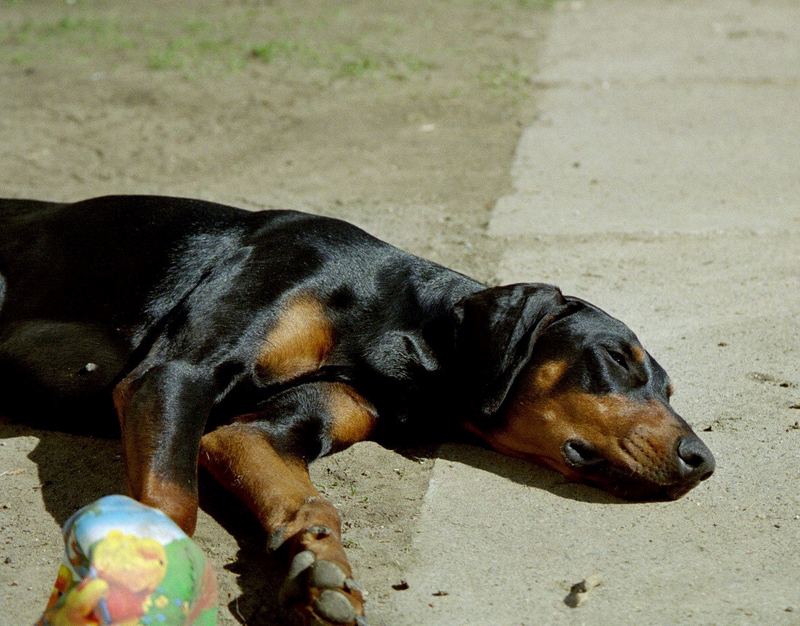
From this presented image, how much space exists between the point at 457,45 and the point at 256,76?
79.9 inches

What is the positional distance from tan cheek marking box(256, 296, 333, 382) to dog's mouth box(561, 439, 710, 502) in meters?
0.91

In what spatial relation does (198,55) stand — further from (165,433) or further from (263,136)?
(165,433)

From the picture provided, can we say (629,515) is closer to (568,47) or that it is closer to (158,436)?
(158,436)

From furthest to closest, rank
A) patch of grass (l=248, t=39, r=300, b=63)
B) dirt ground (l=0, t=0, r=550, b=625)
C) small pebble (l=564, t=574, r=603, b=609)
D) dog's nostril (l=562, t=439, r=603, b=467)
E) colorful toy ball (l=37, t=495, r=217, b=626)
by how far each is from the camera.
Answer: patch of grass (l=248, t=39, r=300, b=63)
dog's nostril (l=562, t=439, r=603, b=467)
dirt ground (l=0, t=0, r=550, b=625)
small pebble (l=564, t=574, r=603, b=609)
colorful toy ball (l=37, t=495, r=217, b=626)

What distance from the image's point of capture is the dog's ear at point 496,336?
4004 millimetres

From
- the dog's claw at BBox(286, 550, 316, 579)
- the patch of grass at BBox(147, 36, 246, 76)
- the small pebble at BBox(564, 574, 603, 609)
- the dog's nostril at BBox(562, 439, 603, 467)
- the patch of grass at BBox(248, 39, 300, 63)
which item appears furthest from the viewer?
the patch of grass at BBox(248, 39, 300, 63)

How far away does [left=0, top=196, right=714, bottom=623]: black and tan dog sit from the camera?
147 inches

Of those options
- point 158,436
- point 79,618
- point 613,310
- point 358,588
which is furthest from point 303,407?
point 613,310

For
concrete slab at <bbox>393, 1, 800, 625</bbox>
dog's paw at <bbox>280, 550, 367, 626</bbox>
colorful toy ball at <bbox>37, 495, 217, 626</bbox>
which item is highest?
colorful toy ball at <bbox>37, 495, 217, 626</bbox>

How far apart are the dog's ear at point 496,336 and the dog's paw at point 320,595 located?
1.09m

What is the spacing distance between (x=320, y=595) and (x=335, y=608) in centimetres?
6

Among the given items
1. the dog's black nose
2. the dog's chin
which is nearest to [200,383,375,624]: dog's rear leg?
the dog's chin

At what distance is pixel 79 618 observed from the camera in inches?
102

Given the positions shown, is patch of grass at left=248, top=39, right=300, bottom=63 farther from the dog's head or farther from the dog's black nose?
the dog's black nose
